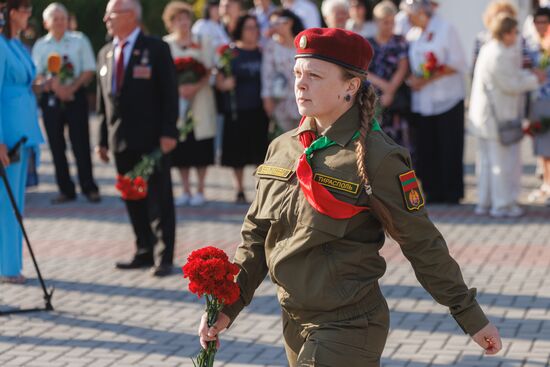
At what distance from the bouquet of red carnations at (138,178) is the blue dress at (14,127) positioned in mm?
747

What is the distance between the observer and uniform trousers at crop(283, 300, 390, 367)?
160 inches

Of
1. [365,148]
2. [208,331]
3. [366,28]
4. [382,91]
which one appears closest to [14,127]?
[208,331]

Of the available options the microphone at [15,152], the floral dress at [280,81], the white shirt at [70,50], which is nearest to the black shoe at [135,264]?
the microphone at [15,152]

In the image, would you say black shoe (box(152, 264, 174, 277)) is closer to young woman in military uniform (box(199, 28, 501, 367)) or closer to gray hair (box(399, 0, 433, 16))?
gray hair (box(399, 0, 433, 16))

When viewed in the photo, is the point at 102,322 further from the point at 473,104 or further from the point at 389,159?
the point at 473,104

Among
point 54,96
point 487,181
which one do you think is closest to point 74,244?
point 54,96

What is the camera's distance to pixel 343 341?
4.08 m

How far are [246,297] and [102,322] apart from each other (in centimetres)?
355

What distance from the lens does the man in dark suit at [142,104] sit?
9.22 meters

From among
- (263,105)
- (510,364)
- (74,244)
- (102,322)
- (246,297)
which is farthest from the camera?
(263,105)

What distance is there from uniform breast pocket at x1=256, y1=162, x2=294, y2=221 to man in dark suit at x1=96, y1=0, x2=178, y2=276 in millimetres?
4854

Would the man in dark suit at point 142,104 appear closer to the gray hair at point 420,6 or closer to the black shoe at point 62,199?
the gray hair at point 420,6

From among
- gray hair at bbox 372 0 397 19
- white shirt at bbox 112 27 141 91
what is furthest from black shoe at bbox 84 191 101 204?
white shirt at bbox 112 27 141 91

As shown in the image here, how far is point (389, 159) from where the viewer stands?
4094 millimetres
